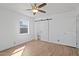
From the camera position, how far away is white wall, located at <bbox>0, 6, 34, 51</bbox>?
2613mm

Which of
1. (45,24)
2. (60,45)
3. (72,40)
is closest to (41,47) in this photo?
(60,45)

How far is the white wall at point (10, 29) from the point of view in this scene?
2.61 metres

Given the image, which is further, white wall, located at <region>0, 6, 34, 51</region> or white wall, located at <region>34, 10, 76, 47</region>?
white wall, located at <region>34, 10, 76, 47</region>

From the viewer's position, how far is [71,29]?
356 centimetres

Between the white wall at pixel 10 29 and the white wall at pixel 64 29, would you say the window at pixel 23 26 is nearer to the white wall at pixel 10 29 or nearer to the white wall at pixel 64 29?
the white wall at pixel 10 29

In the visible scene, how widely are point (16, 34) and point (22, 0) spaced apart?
2.25 metres

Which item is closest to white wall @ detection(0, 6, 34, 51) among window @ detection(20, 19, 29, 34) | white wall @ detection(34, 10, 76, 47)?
window @ detection(20, 19, 29, 34)

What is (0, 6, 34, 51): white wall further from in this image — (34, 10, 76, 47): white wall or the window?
(34, 10, 76, 47): white wall

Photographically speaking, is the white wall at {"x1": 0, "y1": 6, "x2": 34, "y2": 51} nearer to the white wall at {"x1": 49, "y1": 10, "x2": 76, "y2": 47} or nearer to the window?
the window

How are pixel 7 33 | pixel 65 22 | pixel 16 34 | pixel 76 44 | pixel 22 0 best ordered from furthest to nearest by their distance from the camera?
pixel 65 22, pixel 76 44, pixel 7 33, pixel 16 34, pixel 22 0

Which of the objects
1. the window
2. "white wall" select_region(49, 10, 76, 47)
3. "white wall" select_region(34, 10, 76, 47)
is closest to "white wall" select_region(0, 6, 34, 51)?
the window

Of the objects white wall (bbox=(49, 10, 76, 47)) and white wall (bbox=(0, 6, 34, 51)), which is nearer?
white wall (bbox=(0, 6, 34, 51))

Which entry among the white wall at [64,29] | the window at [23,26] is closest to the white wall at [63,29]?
the white wall at [64,29]

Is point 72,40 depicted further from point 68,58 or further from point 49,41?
point 68,58
